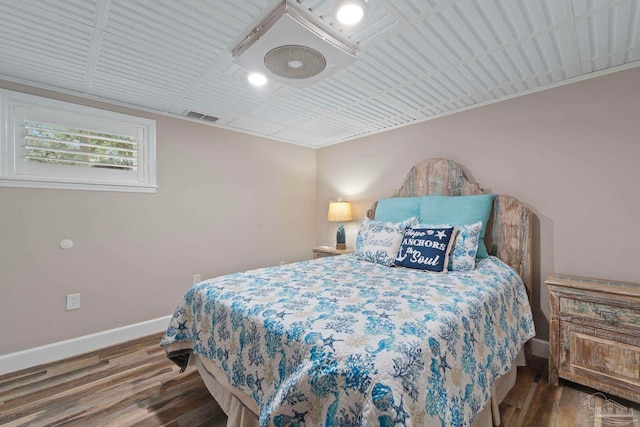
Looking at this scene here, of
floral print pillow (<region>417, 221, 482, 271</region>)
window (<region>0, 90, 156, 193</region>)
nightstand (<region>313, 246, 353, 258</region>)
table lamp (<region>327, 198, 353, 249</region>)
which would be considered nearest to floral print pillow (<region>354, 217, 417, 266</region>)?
floral print pillow (<region>417, 221, 482, 271</region>)

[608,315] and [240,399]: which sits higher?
[608,315]

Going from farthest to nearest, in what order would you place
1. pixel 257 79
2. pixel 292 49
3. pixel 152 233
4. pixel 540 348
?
pixel 152 233 → pixel 540 348 → pixel 257 79 → pixel 292 49

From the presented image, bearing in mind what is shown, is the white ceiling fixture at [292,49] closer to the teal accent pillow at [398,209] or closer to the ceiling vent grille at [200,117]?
the ceiling vent grille at [200,117]

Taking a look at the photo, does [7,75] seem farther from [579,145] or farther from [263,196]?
[579,145]

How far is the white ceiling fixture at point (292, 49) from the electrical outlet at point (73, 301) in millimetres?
2395

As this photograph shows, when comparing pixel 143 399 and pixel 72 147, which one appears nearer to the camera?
pixel 143 399

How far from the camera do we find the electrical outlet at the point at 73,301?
94.5 inches

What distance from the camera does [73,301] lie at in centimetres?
242

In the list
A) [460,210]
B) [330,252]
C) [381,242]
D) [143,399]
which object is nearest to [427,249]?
[381,242]

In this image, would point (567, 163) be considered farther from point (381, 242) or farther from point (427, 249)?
point (381, 242)

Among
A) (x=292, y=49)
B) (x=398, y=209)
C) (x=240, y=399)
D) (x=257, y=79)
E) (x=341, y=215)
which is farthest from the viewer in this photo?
(x=341, y=215)

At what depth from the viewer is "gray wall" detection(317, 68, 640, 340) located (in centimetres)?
201

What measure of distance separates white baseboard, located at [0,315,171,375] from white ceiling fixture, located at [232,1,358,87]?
259 cm

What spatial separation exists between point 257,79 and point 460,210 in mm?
2054
